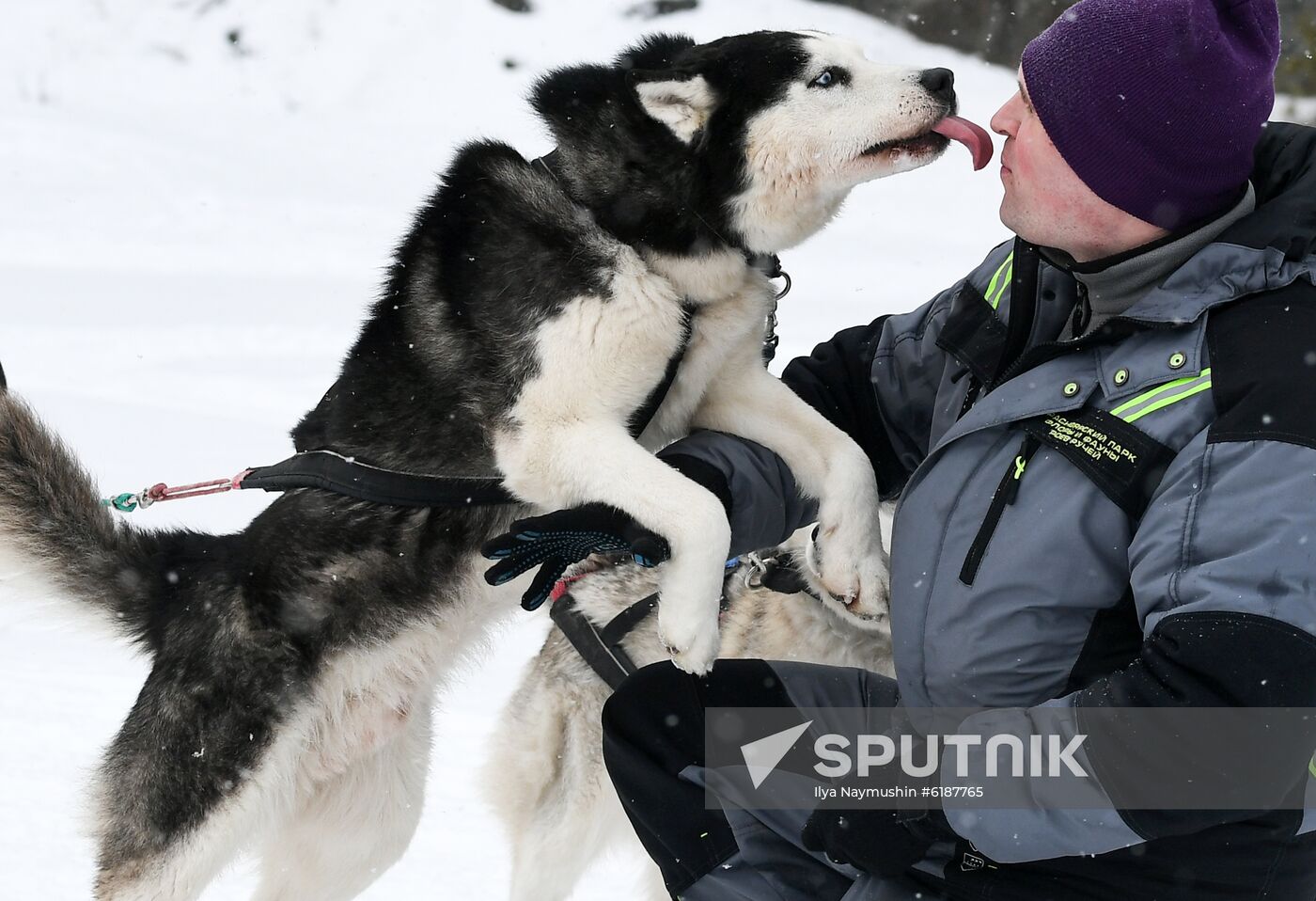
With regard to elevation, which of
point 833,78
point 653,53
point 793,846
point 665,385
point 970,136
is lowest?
point 793,846

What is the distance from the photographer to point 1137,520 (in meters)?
1.59

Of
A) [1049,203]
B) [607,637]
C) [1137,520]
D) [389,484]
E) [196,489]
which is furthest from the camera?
[607,637]

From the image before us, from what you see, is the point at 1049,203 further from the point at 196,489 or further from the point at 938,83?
the point at 196,489

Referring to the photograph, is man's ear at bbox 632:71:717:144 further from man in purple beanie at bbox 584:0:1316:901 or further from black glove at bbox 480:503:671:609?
black glove at bbox 480:503:671:609

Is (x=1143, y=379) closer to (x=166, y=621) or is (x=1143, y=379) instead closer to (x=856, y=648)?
(x=856, y=648)

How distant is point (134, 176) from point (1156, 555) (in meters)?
9.37

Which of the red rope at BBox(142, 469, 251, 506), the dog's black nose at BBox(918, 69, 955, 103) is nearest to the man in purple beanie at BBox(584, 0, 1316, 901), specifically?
the dog's black nose at BBox(918, 69, 955, 103)

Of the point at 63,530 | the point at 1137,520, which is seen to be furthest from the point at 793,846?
the point at 63,530

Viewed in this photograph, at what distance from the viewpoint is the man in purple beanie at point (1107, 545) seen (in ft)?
4.73

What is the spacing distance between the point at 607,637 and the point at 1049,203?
139 centimetres

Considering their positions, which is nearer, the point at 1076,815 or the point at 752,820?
the point at 1076,815

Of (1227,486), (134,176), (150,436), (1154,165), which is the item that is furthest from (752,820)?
(134,176)

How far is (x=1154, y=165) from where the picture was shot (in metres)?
1.70

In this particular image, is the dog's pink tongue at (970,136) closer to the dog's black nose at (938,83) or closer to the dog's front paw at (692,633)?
the dog's black nose at (938,83)
